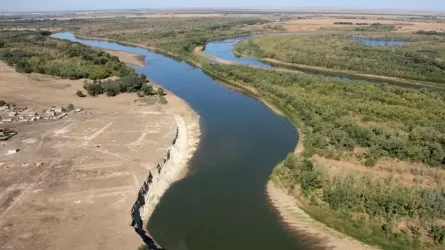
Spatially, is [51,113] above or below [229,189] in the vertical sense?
above

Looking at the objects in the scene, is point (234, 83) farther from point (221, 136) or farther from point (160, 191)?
point (160, 191)

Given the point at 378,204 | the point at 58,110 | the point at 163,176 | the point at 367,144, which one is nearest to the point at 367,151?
the point at 367,144

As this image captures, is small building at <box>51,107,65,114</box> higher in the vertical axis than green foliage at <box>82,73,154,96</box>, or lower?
lower

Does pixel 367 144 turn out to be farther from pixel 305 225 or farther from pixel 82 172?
pixel 82 172

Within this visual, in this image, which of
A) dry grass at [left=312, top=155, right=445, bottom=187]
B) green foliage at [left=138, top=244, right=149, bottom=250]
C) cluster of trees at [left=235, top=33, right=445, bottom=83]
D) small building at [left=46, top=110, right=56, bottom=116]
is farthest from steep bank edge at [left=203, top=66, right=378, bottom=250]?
cluster of trees at [left=235, top=33, right=445, bottom=83]

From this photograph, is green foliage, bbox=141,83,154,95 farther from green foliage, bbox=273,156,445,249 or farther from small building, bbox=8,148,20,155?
green foliage, bbox=273,156,445,249

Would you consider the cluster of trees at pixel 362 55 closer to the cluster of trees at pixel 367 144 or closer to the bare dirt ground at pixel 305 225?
the cluster of trees at pixel 367 144
